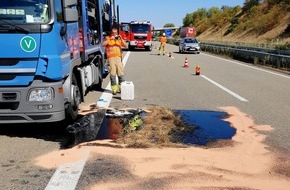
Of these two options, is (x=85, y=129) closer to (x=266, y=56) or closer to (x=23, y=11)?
(x=23, y=11)

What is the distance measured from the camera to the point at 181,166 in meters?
4.62

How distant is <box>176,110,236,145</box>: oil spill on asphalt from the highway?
1.68 feet

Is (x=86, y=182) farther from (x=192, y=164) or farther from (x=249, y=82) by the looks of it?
(x=249, y=82)

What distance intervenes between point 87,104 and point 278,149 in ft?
15.2

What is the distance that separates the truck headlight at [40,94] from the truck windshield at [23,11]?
0.99 metres

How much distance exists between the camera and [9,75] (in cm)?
545

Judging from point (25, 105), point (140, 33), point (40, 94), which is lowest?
point (25, 105)

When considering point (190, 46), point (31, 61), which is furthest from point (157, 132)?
point (190, 46)

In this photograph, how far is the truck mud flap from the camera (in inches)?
226

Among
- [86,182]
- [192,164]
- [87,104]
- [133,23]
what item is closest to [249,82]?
[87,104]

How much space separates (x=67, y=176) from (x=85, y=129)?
6.96ft

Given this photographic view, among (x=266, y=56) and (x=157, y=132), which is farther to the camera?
(x=266, y=56)

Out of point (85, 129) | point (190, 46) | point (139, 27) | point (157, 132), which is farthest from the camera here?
point (139, 27)

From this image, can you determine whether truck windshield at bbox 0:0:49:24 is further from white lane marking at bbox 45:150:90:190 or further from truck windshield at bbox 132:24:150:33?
truck windshield at bbox 132:24:150:33
